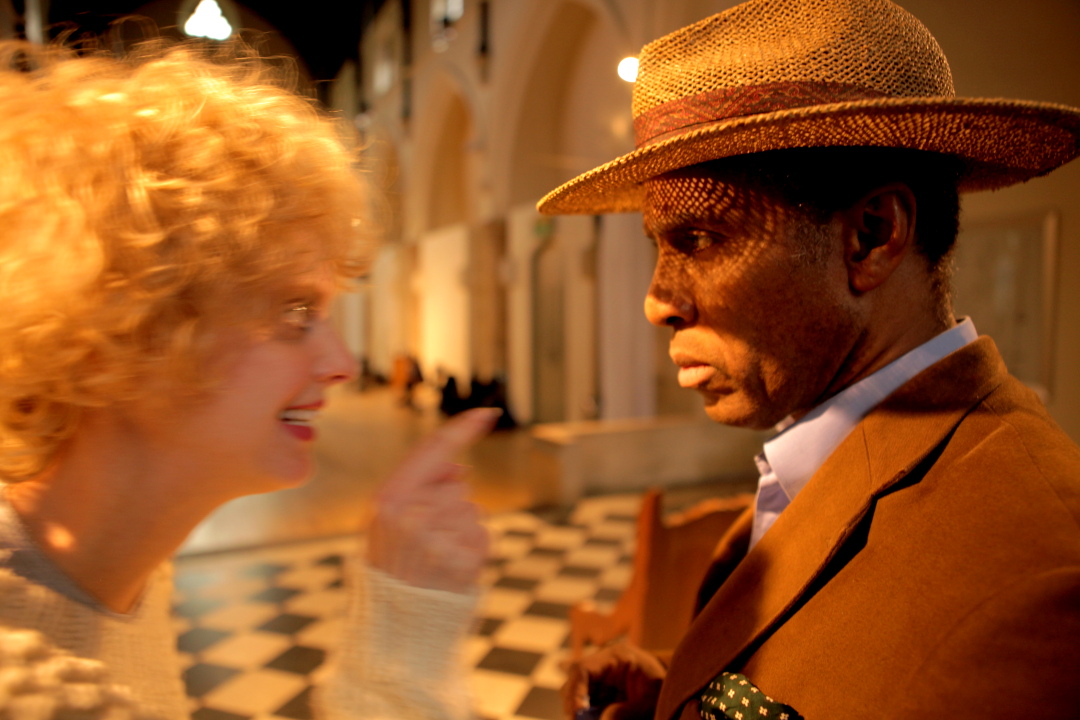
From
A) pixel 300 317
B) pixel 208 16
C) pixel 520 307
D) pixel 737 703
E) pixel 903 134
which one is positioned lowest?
pixel 520 307

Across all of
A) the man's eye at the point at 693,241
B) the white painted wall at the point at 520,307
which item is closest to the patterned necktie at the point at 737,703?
the man's eye at the point at 693,241

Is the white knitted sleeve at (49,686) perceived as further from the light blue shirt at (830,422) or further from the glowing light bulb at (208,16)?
the glowing light bulb at (208,16)

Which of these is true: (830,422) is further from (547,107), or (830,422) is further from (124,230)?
(547,107)

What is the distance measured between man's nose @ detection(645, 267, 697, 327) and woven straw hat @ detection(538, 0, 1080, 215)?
0.17 metres

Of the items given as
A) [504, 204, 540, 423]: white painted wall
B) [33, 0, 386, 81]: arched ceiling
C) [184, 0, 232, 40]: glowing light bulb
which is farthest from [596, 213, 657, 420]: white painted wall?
[33, 0, 386, 81]: arched ceiling

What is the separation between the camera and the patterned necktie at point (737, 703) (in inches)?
29.3

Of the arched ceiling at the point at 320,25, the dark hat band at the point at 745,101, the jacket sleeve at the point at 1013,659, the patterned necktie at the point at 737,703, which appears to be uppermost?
the arched ceiling at the point at 320,25

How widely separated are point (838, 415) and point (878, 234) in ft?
0.86

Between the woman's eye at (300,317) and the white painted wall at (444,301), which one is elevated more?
Result: the woman's eye at (300,317)

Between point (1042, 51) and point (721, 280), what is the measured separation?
2496 millimetres

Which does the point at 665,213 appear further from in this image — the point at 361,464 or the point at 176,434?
the point at 361,464

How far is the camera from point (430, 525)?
2.58 ft

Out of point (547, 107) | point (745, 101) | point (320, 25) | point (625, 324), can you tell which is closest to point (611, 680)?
point (745, 101)

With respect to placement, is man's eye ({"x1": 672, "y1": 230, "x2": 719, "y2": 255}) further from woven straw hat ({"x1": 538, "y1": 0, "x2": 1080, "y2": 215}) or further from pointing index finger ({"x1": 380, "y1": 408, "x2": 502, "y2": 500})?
pointing index finger ({"x1": 380, "y1": 408, "x2": 502, "y2": 500})
